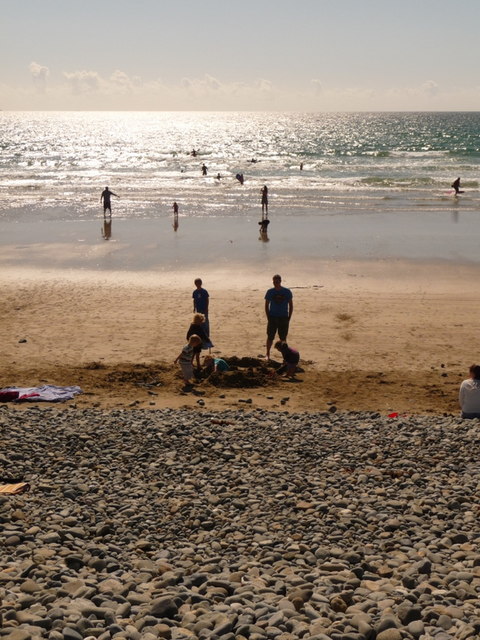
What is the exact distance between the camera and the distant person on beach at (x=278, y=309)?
13.7 meters

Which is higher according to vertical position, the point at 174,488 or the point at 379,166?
the point at 379,166

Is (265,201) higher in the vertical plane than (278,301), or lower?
higher

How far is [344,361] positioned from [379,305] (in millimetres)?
4354

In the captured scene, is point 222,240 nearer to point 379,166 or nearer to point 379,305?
point 379,305

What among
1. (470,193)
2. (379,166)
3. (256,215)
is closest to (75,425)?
(256,215)

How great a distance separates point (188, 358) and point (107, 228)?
1860 cm

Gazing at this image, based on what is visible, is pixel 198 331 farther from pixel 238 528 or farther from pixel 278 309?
pixel 238 528

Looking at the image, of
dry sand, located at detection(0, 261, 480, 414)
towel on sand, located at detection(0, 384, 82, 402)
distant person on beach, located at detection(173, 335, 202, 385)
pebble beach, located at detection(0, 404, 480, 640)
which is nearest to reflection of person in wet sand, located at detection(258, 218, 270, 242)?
dry sand, located at detection(0, 261, 480, 414)

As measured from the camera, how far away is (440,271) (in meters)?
22.0

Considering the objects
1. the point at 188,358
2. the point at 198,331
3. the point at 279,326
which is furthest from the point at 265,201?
the point at 188,358

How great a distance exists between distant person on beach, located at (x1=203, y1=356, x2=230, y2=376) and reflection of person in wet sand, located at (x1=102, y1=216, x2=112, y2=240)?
1563 centimetres

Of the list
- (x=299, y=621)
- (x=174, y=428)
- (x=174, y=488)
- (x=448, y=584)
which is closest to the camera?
(x=299, y=621)

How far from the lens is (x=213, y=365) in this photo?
44.1 feet

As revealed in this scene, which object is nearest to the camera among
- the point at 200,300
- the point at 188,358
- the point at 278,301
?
the point at 188,358
